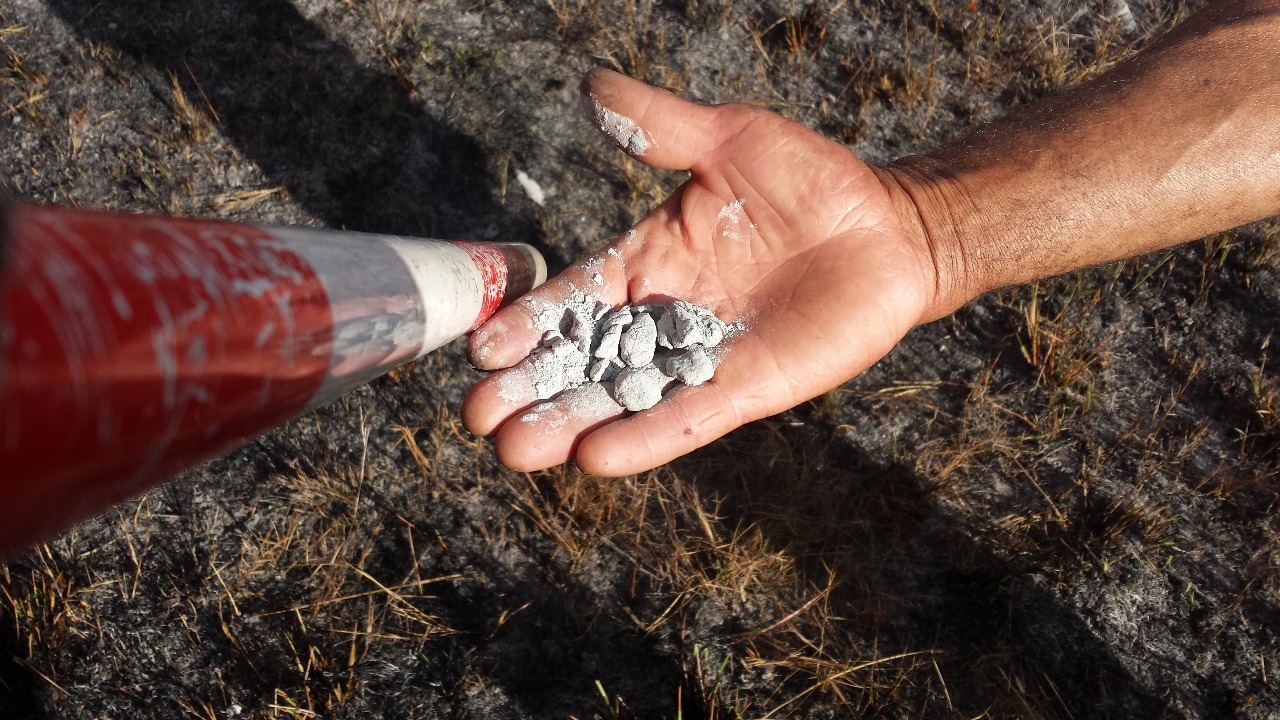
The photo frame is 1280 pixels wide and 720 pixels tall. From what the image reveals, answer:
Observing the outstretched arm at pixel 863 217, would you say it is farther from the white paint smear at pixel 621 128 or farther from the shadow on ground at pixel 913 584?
the shadow on ground at pixel 913 584

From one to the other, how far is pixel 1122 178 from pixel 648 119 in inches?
66.1

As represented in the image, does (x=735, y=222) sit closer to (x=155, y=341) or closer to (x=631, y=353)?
(x=631, y=353)

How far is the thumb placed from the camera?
239 centimetres

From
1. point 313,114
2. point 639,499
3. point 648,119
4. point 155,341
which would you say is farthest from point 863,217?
point 313,114

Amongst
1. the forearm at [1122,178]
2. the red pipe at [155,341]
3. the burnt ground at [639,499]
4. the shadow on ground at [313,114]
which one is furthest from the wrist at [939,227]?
the red pipe at [155,341]

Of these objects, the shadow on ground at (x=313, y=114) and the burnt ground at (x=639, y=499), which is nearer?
the burnt ground at (x=639, y=499)

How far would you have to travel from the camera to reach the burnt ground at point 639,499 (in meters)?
2.43

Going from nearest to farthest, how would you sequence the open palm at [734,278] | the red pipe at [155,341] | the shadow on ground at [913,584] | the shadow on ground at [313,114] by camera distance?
the red pipe at [155,341], the open palm at [734,278], the shadow on ground at [913,584], the shadow on ground at [313,114]

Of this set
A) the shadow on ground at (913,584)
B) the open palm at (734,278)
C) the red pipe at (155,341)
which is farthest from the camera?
the shadow on ground at (913,584)

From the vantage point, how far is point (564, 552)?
2.62 meters

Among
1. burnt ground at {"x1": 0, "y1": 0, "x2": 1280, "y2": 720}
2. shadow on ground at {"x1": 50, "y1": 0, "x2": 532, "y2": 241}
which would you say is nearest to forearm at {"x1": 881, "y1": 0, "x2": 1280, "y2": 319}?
burnt ground at {"x1": 0, "y1": 0, "x2": 1280, "y2": 720}

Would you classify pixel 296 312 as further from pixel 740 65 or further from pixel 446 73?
pixel 740 65

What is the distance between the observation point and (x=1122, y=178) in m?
2.55

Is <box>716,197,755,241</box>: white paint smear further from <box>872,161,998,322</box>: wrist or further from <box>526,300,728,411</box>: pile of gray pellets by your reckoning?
<box>872,161,998,322</box>: wrist
